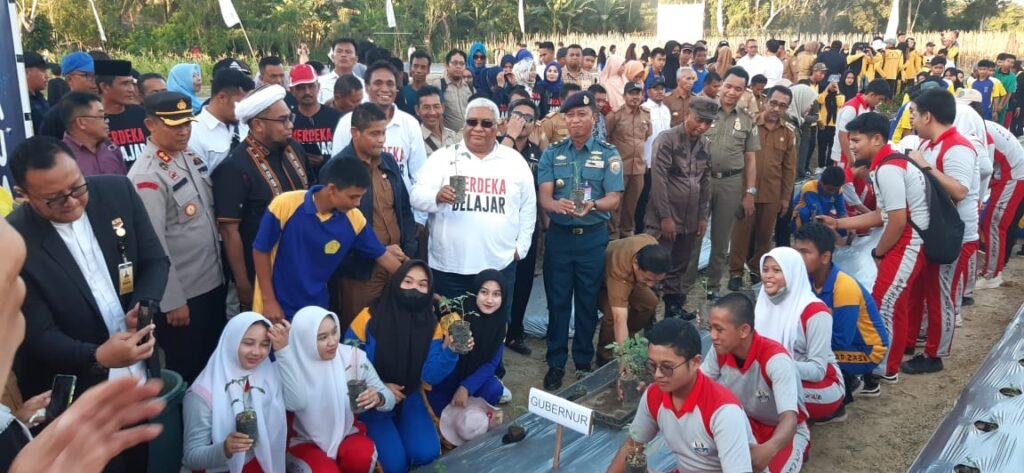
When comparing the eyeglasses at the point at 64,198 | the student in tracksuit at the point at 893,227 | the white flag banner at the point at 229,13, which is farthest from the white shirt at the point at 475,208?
the white flag banner at the point at 229,13

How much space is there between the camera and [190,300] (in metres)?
3.84

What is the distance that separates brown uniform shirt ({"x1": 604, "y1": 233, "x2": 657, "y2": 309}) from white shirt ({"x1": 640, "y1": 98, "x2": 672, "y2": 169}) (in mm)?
2137

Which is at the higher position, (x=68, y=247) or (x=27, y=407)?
(x=68, y=247)

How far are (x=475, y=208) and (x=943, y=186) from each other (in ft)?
9.53

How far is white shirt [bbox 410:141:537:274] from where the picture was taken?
4547mm

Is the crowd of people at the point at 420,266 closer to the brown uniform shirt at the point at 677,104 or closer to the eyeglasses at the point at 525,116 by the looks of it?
the eyeglasses at the point at 525,116

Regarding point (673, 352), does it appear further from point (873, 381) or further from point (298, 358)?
point (873, 381)

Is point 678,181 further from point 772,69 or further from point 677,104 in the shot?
point 772,69

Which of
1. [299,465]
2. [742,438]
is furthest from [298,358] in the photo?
[742,438]

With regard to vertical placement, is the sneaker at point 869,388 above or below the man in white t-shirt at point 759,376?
below

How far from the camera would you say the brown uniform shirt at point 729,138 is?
609cm

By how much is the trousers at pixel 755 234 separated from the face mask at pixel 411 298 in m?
3.53

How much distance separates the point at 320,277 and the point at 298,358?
22.0 inches

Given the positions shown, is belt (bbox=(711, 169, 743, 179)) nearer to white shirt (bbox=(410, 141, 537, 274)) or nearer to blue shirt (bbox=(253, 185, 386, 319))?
white shirt (bbox=(410, 141, 537, 274))
